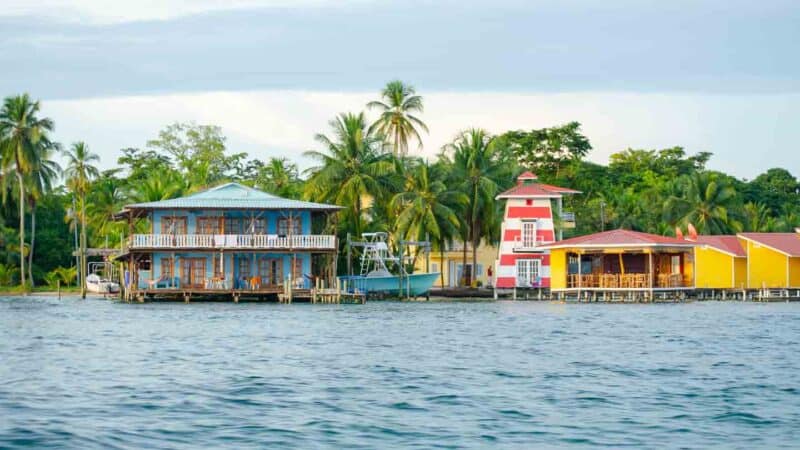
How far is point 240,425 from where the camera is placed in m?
15.6

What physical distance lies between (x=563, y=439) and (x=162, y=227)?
39.7m

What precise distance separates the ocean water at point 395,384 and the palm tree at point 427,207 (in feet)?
74.2

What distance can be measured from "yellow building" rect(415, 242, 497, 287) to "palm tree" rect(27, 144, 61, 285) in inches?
860

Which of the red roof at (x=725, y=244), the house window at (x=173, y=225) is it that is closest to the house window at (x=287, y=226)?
the house window at (x=173, y=225)

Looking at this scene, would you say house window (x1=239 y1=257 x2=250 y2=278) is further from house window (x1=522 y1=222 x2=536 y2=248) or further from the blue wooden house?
house window (x1=522 y1=222 x2=536 y2=248)

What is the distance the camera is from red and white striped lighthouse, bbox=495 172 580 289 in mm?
58031

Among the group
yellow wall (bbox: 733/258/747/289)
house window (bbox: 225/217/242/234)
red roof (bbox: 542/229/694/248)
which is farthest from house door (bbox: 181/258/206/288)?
yellow wall (bbox: 733/258/747/289)

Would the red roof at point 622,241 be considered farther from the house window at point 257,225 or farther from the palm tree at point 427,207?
the house window at point 257,225

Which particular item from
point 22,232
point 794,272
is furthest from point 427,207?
point 22,232

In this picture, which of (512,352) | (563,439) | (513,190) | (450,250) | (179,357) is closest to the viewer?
(563,439)

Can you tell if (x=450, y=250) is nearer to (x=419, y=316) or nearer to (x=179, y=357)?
(x=419, y=316)

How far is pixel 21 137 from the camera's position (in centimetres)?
6656

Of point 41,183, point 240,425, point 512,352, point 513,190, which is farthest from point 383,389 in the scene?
point 41,183

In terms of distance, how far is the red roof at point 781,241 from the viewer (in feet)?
193
